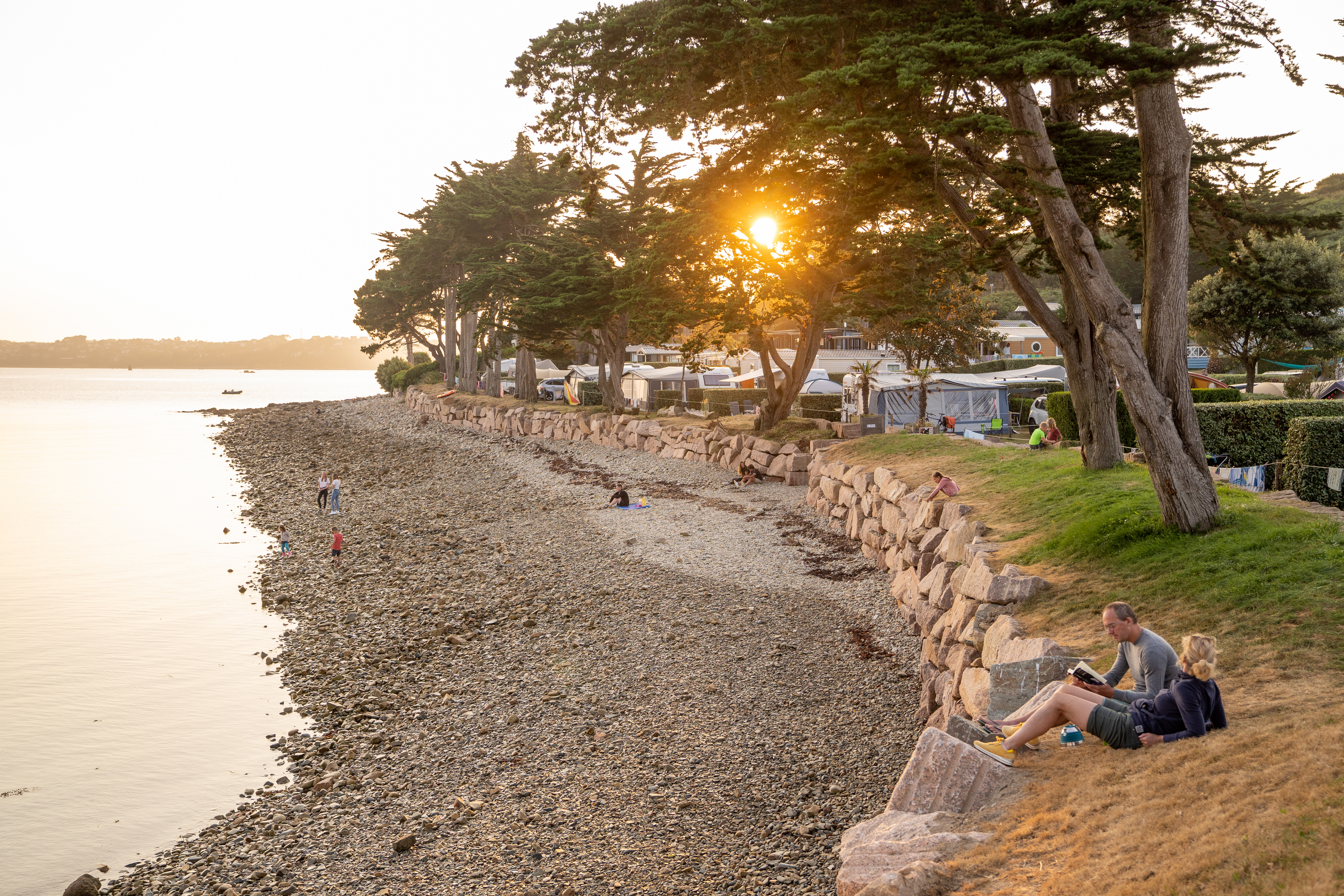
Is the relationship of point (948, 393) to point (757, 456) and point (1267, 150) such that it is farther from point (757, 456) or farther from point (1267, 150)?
point (1267, 150)

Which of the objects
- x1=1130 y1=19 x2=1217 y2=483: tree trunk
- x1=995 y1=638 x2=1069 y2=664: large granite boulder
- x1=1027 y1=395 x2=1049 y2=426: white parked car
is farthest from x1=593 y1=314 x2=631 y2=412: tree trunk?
x1=995 y1=638 x2=1069 y2=664: large granite boulder

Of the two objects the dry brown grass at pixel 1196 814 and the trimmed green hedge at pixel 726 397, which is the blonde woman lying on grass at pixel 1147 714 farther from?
the trimmed green hedge at pixel 726 397

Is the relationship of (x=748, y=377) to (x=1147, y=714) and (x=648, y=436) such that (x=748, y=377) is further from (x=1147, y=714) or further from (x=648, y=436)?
(x=1147, y=714)

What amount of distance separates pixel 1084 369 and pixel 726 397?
85.3 ft

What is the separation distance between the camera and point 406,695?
11766mm

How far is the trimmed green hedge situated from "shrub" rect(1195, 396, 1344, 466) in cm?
2150

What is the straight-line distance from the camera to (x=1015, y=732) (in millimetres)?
6488

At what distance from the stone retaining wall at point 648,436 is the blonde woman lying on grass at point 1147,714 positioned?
58.8ft

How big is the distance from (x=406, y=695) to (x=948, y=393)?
2714 cm

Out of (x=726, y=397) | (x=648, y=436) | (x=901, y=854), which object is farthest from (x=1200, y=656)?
(x=726, y=397)

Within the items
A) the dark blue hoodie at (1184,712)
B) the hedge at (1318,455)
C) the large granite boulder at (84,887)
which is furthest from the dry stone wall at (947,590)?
the large granite boulder at (84,887)

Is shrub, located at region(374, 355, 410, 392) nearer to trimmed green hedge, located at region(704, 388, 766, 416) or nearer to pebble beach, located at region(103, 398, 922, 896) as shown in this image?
trimmed green hedge, located at region(704, 388, 766, 416)

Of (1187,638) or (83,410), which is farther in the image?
(83,410)

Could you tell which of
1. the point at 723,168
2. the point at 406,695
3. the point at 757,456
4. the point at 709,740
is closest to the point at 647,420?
the point at 757,456
